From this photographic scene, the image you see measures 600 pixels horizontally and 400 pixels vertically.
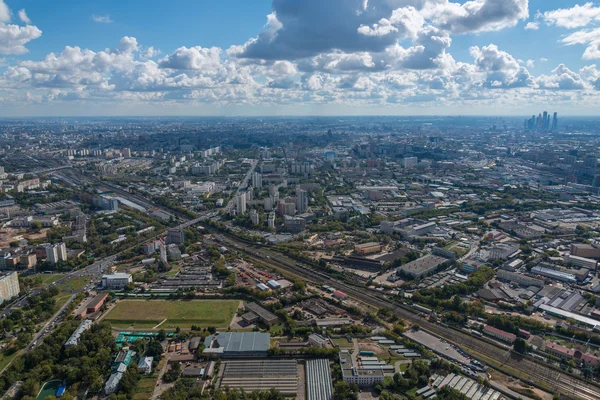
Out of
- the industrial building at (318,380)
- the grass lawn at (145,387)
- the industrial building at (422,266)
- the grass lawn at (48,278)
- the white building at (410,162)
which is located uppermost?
the white building at (410,162)

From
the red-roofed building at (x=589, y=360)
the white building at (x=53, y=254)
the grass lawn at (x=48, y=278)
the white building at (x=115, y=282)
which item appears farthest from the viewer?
the white building at (x=53, y=254)

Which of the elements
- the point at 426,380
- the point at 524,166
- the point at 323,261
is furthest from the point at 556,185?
the point at 426,380

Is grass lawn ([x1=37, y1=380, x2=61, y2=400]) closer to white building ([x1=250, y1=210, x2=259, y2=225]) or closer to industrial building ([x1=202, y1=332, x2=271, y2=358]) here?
industrial building ([x1=202, y1=332, x2=271, y2=358])

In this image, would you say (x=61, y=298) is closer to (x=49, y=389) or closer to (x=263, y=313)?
(x=49, y=389)

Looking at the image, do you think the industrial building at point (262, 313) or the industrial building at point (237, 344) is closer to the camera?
the industrial building at point (237, 344)

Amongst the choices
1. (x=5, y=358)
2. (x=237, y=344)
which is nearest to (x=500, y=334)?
(x=237, y=344)

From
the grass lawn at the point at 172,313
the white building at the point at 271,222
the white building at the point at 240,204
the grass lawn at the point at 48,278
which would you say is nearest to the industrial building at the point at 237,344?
the grass lawn at the point at 172,313

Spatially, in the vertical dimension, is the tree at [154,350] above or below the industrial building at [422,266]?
below

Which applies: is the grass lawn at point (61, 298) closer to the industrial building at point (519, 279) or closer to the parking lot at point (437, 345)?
the parking lot at point (437, 345)
